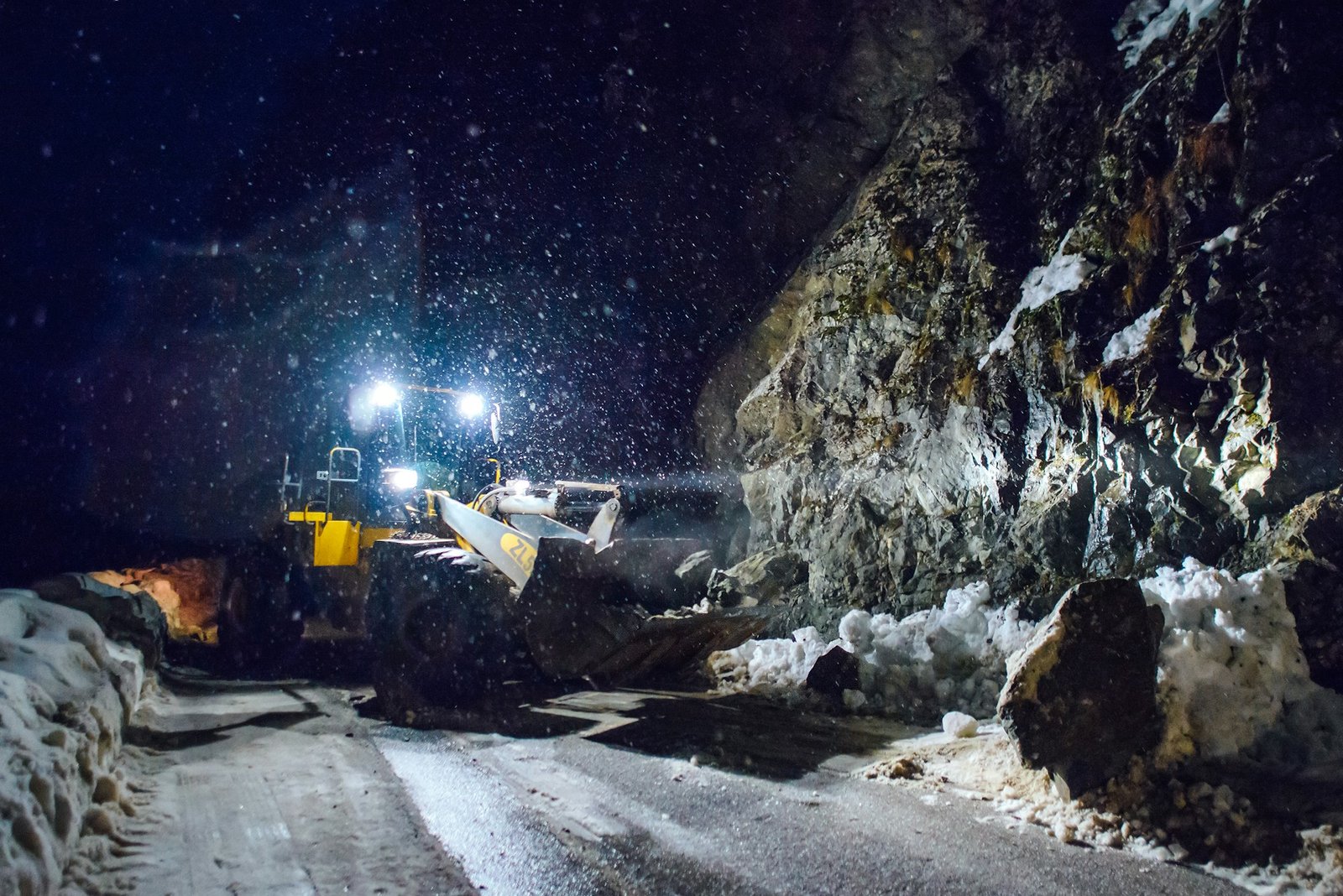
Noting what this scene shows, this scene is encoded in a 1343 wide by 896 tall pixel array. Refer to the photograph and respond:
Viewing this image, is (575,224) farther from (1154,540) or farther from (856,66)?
(1154,540)

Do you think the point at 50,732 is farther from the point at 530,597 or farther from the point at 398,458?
the point at 398,458

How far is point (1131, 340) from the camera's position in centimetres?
684

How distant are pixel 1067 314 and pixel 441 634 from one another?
7.07 metres

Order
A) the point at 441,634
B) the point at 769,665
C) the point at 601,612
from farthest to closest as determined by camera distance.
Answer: the point at 769,665
the point at 441,634
the point at 601,612

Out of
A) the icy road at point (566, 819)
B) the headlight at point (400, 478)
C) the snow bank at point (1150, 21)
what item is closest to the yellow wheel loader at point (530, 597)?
the headlight at point (400, 478)

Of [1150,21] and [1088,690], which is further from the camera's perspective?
[1150,21]

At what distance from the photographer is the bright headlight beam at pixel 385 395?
9.22 metres

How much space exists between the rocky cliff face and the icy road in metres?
3.13

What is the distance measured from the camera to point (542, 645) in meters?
6.05

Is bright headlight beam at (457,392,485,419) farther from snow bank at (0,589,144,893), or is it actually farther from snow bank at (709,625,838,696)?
snow bank at (0,589,144,893)

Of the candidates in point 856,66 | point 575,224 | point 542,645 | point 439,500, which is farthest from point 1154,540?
point 575,224

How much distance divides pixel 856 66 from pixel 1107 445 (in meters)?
7.81

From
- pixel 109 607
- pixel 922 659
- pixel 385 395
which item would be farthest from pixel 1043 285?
pixel 109 607

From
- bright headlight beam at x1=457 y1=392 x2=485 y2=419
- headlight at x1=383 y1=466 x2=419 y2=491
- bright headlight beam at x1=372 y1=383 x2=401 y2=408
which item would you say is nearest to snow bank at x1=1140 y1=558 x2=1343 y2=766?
bright headlight beam at x1=457 y1=392 x2=485 y2=419
